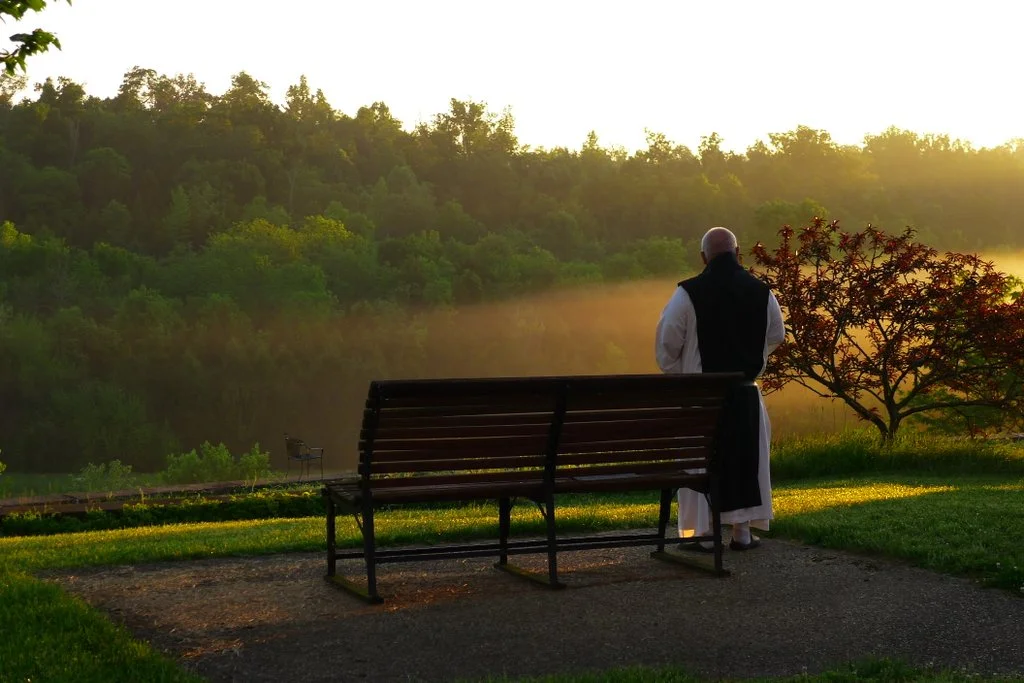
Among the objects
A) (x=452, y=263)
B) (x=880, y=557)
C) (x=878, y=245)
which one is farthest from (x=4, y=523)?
(x=452, y=263)

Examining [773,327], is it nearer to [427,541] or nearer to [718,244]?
[718,244]

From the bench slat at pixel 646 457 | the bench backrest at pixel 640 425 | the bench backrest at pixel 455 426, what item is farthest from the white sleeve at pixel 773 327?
the bench backrest at pixel 455 426

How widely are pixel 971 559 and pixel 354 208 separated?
2889 inches

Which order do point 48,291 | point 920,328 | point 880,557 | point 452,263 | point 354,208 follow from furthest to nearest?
point 354,208 < point 452,263 < point 48,291 < point 920,328 < point 880,557

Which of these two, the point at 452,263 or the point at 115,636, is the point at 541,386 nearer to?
the point at 115,636

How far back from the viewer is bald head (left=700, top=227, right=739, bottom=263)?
23.5ft

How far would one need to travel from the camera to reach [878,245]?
15742mm

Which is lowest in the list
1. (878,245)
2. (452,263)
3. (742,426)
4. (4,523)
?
(4,523)

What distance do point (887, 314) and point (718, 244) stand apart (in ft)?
29.4

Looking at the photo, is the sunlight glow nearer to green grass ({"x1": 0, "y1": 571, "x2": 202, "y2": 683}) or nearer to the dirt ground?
the dirt ground

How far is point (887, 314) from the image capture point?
15.5m

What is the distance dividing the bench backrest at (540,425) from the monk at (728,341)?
0.60 metres

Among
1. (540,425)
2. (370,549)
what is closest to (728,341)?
(540,425)

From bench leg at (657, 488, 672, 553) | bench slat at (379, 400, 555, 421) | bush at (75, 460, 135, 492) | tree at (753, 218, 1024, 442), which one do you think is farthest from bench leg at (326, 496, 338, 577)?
bush at (75, 460, 135, 492)
